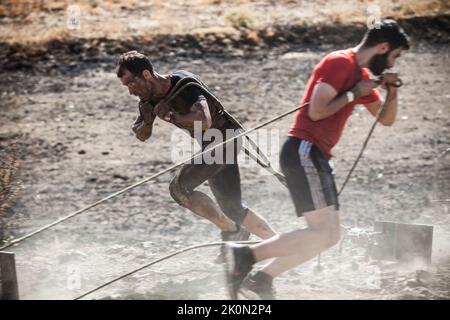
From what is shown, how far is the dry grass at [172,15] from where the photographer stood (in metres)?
12.8

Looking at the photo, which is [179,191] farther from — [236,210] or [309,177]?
[309,177]

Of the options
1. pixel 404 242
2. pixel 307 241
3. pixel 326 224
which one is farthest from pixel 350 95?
pixel 404 242

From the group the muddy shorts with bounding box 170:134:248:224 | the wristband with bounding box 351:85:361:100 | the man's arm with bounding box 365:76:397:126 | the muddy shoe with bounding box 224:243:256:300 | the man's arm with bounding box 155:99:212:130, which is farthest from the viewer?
the muddy shorts with bounding box 170:134:248:224

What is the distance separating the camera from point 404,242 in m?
5.38

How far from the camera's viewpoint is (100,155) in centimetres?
850

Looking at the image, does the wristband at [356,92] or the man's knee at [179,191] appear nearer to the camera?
the wristband at [356,92]

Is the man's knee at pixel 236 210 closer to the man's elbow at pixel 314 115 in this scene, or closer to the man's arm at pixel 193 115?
the man's arm at pixel 193 115

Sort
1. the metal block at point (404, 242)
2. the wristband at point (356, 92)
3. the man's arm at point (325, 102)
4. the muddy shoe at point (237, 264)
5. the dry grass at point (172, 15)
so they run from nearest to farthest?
the man's arm at point (325, 102) < the wristband at point (356, 92) < the muddy shoe at point (237, 264) < the metal block at point (404, 242) < the dry grass at point (172, 15)

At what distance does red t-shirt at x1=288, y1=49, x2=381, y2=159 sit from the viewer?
4223mm

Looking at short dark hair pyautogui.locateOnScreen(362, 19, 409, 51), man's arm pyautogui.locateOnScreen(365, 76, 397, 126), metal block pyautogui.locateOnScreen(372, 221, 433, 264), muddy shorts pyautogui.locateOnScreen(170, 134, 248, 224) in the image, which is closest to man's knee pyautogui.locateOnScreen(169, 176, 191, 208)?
muddy shorts pyautogui.locateOnScreen(170, 134, 248, 224)

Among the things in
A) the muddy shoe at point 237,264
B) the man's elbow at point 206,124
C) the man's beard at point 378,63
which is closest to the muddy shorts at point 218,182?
the man's elbow at point 206,124

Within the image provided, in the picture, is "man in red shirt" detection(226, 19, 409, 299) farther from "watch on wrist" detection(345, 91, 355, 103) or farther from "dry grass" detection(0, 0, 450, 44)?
"dry grass" detection(0, 0, 450, 44)

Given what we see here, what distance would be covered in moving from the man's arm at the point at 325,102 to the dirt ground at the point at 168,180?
1.52 m

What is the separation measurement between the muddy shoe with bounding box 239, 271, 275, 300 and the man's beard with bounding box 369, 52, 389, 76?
1.55 m
